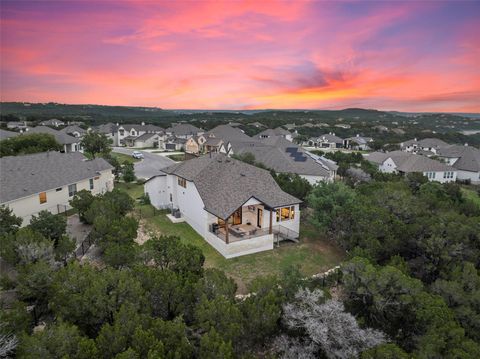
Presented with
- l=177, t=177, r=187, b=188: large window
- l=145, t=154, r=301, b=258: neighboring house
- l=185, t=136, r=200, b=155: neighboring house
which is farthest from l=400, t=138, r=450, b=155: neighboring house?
l=177, t=177, r=187, b=188: large window

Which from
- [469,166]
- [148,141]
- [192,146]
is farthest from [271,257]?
[148,141]

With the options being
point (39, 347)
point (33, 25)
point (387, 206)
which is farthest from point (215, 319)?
point (33, 25)

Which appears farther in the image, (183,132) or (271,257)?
(183,132)

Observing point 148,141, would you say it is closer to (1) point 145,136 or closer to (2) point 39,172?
(1) point 145,136

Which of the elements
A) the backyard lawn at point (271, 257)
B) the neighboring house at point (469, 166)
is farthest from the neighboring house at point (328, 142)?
the backyard lawn at point (271, 257)

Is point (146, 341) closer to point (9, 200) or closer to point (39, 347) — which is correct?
point (39, 347)

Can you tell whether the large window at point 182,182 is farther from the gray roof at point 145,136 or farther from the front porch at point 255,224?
the gray roof at point 145,136
